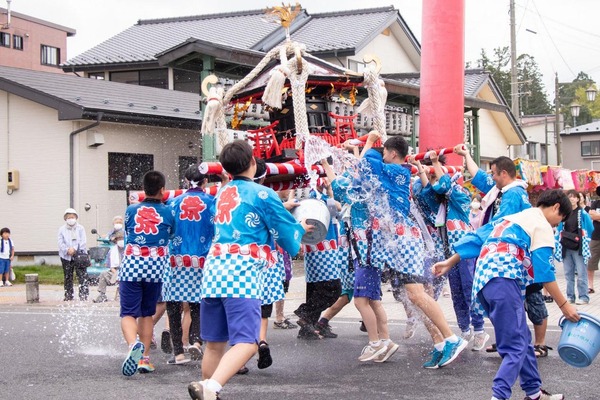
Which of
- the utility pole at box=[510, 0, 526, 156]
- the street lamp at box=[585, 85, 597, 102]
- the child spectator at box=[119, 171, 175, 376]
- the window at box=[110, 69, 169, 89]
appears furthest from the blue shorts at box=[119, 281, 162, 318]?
the street lamp at box=[585, 85, 597, 102]

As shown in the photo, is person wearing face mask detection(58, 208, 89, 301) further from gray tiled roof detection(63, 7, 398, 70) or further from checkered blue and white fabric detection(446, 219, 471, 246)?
gray tiled roof detection(63, 7, 398, 70)

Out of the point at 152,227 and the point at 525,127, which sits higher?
the point at 525,127

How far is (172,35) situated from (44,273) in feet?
42.3

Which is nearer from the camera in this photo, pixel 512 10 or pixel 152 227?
pixel 152 227

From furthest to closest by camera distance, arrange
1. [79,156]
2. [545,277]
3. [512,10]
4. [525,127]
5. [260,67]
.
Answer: [525,127] → [512,10] → [79,156] → [260,67] → [545,277]

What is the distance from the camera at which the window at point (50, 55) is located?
48.4 metres

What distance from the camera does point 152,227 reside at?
7.39 meters

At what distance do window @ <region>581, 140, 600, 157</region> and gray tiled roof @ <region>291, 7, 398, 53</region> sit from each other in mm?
27613

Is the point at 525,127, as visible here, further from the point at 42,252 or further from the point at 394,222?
the point at 394,222

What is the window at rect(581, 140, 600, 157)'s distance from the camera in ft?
172

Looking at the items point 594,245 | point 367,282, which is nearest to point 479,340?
point 367,282

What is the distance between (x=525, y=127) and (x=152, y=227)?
43.1m

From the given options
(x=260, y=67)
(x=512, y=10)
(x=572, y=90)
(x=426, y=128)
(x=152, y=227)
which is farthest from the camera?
(x=572, y=90)

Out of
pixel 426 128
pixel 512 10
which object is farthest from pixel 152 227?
pixel 512 10
